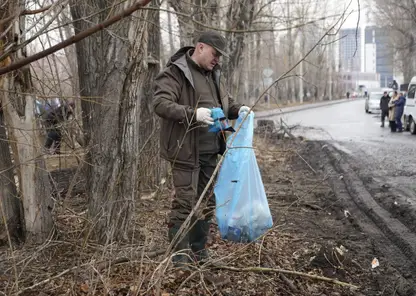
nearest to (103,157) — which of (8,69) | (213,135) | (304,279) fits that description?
(213,135)

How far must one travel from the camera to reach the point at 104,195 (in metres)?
4.11

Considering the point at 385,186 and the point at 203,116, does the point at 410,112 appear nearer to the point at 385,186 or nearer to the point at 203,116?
the point at 385,186

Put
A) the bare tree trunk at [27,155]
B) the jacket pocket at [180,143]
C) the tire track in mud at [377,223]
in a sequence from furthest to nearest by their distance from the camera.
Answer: the tire track in mud at [377,223], the bare tree trunk at [27,155], the jacket pocket at [180,143]

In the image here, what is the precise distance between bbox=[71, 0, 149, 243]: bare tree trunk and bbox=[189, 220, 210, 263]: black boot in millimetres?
636

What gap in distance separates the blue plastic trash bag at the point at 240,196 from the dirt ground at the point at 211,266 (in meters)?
0.17

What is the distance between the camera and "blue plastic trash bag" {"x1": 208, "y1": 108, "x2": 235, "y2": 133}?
11.7 ft

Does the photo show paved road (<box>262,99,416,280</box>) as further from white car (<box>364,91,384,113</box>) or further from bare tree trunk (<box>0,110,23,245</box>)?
white car (<box>364,91,384,113</box>)

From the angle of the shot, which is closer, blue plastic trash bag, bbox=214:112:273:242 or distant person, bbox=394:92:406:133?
blue plastic trash bag, bbox=214:112:273:242

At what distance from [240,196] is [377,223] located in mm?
2713

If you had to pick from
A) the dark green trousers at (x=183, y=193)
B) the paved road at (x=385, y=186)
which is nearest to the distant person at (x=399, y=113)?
the paved road at (x=385, y=186)

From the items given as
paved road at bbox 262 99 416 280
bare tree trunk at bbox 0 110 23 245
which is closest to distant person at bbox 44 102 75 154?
bare tree trunk at bbox 0 110 23 245

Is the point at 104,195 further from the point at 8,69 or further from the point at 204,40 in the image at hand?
the point at 8,69

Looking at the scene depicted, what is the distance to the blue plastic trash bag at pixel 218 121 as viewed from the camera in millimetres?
3568

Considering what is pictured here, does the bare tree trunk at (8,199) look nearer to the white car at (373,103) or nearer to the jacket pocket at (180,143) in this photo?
the jacket pocket at (180,143)
